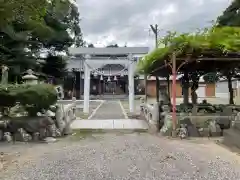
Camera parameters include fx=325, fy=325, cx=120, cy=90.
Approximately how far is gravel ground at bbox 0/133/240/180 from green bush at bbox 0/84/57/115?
1.29 metres

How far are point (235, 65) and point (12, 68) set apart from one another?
1071 centimetres

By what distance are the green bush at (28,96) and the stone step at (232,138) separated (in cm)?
488

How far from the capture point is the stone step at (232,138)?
7660 millimetres

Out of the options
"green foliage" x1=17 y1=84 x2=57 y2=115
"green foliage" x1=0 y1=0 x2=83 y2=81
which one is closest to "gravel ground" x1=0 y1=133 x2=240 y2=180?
"green foliage" x1=17 y1=84 x2=57 y2=115

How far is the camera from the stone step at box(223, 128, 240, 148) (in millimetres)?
7660

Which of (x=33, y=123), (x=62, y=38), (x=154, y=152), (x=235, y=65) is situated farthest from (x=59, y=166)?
(x=62, y=38)

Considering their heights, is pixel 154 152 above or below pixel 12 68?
below

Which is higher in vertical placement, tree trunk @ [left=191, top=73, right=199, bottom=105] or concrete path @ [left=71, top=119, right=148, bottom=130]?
tree trunk @ [left=191, top=73, right=199, bottom=105]

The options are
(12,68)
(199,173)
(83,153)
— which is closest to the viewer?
(199,173)

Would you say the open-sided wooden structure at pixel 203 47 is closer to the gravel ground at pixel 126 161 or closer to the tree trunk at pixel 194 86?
the gravel ground at pixel 126 161

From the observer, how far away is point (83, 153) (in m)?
7.14

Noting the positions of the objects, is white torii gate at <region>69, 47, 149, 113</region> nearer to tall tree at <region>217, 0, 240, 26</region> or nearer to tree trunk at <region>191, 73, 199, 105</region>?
tree trunk at <region>191, 73, 199, 105</region>

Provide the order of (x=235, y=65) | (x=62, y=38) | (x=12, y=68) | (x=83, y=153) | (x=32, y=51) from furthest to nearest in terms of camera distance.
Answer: (x=62, y=38), (x=32, y=51), (x=12, y=68), (x=235, y=65), (x=83, y=153)

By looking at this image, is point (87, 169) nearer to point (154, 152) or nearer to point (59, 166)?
point (59, 166)
